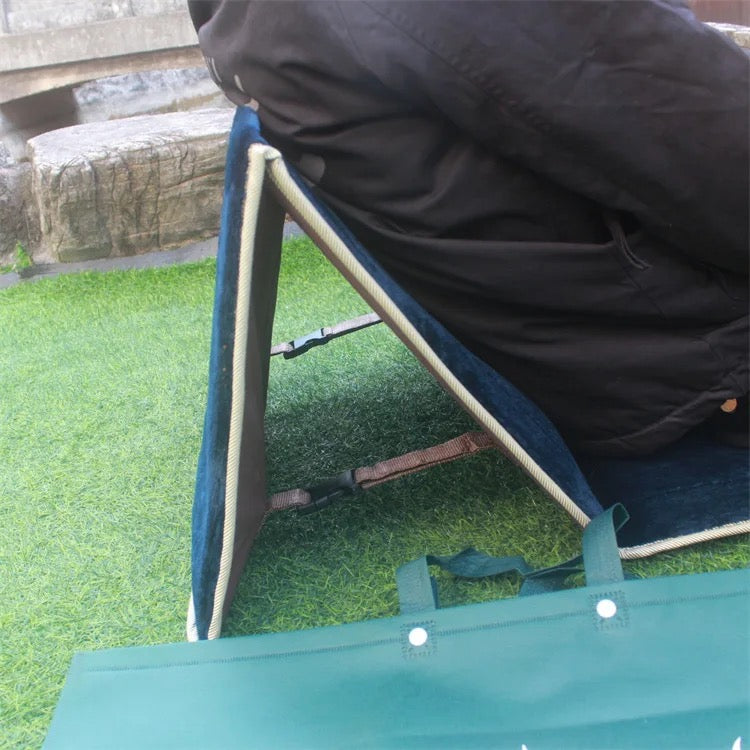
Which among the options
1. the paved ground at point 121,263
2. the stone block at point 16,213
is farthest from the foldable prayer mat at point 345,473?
the stone block at point 16,213

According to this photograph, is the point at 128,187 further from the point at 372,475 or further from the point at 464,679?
the point at 464,679

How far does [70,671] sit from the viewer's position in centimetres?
76

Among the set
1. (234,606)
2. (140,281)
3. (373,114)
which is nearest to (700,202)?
(373,114)

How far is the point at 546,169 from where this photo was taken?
2.35ft

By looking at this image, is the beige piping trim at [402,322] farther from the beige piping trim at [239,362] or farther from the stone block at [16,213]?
the stone block at [16,213]

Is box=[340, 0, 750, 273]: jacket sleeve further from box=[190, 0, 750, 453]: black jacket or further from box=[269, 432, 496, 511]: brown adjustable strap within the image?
box=[269, 432, 496, 511]: brown adjustable strap

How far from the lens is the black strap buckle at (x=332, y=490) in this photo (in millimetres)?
964

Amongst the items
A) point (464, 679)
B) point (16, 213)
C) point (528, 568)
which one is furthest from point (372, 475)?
point (16, 213)

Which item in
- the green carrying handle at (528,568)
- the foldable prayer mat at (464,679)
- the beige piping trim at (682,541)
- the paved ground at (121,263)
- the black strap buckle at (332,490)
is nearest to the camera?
the foldable prayer mat at (464,679)

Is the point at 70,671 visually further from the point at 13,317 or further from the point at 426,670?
the point at 13,317

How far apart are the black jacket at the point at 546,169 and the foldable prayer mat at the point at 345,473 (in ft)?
0.16

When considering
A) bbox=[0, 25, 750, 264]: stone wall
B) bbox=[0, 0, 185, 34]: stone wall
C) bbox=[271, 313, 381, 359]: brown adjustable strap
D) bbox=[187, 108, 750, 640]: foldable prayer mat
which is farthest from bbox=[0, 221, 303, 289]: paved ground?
bbox=[0, 0, 185, 34]: stone wall

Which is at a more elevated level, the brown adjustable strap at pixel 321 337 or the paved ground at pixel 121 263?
the brown adjustable strap at pixel 321 337

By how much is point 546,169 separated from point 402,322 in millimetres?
199
